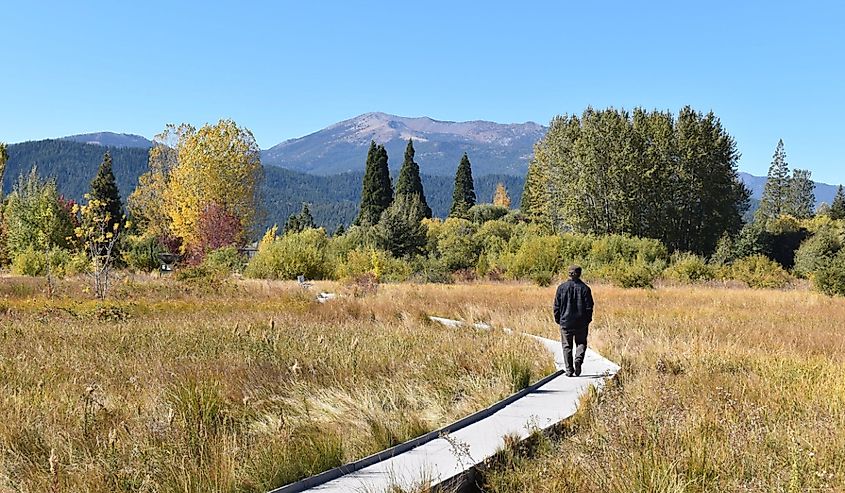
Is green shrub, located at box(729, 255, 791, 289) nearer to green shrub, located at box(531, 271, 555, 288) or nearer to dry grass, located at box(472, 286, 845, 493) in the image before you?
green shrub, located at box(531, 271, 555, 288)

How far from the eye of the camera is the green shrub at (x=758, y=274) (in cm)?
3150

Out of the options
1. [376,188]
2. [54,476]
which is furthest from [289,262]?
[54,476]

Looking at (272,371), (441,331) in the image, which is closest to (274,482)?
(272,371)

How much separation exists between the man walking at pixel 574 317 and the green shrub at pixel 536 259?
2645 cm

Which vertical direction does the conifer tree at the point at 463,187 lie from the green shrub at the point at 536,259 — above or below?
above

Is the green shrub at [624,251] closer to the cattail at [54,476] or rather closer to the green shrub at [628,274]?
the green shrub at [628,274]

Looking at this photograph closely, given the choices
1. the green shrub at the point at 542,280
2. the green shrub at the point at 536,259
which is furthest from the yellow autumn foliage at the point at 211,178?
the green shrub at the point at 542,280

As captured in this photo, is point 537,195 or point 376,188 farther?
point 376,188

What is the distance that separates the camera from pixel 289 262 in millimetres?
33219

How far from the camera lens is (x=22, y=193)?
39.0m

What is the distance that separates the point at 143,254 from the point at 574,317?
37175 mm

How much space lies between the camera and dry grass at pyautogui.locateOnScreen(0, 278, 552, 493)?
493 centimetres

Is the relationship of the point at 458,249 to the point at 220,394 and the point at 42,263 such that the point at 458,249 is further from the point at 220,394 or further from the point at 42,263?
the point at 220,394

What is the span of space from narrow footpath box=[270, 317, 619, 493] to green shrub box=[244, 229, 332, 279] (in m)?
25.7
